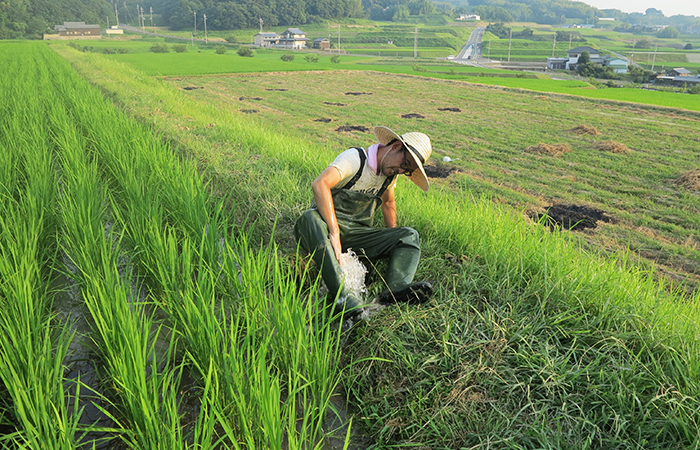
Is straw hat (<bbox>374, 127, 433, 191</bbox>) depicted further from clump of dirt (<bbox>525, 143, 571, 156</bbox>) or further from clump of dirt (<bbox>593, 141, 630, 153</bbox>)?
clump of dirt (<bbox>593, 141, 630, 153</bbox>)

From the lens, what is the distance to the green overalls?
2.16m

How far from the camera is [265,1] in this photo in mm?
65625

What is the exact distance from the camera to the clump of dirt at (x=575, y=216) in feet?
13.7

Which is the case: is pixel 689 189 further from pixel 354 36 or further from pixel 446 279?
pixel 354 36

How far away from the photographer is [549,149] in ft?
22.6

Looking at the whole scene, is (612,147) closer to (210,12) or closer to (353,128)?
(353,128)

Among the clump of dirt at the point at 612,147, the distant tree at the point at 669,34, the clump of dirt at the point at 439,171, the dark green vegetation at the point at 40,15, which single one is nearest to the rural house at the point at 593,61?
the clump of dirt at the point at 612,147

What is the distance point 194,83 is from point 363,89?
605 centimetres

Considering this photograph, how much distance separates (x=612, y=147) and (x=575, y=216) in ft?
11.8

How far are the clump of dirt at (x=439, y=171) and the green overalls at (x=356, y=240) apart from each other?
3.28 metres

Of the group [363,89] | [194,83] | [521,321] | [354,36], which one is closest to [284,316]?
[521,321]

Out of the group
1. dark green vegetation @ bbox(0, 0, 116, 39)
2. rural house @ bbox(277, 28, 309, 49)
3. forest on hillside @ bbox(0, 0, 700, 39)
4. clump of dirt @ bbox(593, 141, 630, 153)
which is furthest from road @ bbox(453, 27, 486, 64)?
dark green vegetation @ bbox(0, 0, 116, 39)

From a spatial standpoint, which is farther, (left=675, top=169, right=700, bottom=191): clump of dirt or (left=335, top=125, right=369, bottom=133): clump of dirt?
(left=335, top=125, right=369, bottom=133): clump of dirt

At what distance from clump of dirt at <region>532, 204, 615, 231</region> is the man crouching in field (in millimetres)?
2263
